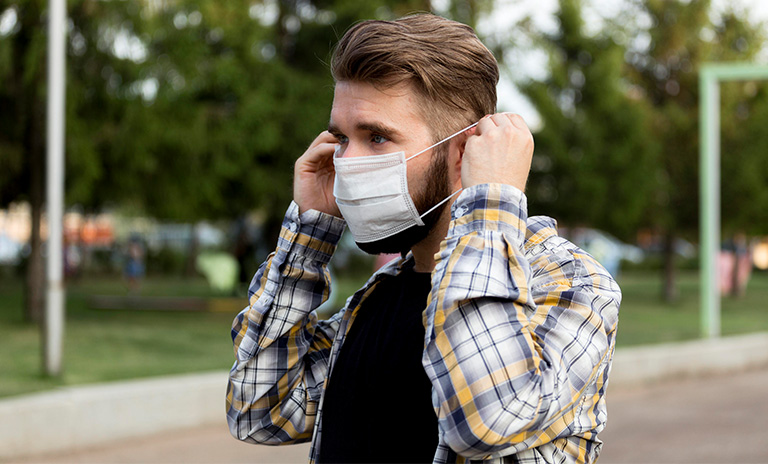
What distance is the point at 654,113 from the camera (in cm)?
2067

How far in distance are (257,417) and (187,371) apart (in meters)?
7.10

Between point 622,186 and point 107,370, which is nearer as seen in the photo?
point 107,370

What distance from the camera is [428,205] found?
1832 millimetres

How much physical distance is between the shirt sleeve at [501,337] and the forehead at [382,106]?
24 centimetres

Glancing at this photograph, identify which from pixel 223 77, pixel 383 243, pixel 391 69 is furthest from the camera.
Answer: pixel 223 77

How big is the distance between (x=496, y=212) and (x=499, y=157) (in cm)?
11

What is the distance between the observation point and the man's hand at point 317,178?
6.73ft

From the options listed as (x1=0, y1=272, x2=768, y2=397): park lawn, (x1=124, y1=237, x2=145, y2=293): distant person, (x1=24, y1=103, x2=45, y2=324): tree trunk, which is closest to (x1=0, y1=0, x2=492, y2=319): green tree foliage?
(x1=24, y1=103, x2=45, y2=324): tree trunk

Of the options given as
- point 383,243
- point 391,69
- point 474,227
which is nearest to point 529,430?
point 474,227

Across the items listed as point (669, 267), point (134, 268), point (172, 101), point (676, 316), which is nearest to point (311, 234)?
point (172, 101)

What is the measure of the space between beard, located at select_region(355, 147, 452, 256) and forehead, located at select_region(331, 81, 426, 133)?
8 cm

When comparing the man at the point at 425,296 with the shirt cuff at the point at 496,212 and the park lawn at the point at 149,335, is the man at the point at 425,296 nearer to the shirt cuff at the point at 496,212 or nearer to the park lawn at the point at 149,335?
the shirt cuff at the point at 496,212

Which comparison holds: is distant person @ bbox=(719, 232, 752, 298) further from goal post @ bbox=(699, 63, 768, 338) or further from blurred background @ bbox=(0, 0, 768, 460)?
goal post @ bbox=(699, 63, 768, 338)

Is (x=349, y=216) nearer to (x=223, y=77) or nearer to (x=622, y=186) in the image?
(x=223, y=77)
